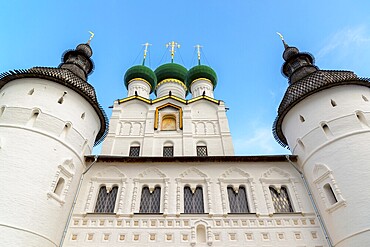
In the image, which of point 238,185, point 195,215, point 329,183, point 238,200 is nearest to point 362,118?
point 329,183

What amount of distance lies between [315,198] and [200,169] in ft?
13.7

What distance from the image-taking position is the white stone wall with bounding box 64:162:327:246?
9.13m

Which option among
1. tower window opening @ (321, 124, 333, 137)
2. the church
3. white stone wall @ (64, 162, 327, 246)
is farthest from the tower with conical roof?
tower window opening @ (321, 124, 333, 137)

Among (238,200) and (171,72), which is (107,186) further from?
(171,72)

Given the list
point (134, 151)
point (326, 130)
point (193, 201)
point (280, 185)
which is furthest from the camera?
point (134, 151)

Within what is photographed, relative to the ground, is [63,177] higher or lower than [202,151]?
lower

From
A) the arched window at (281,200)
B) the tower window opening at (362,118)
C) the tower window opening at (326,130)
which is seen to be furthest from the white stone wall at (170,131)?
the tower window opening at (362,118)

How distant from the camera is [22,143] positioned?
9008 millimetres

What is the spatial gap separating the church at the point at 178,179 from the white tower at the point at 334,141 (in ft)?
0.11

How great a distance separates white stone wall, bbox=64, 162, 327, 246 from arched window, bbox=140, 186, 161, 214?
20 centimetres

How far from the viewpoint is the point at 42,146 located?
30.4 feet

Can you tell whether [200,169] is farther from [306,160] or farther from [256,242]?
[306,160]

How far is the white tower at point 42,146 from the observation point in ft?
26.3

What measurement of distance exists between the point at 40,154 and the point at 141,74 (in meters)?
12.9
